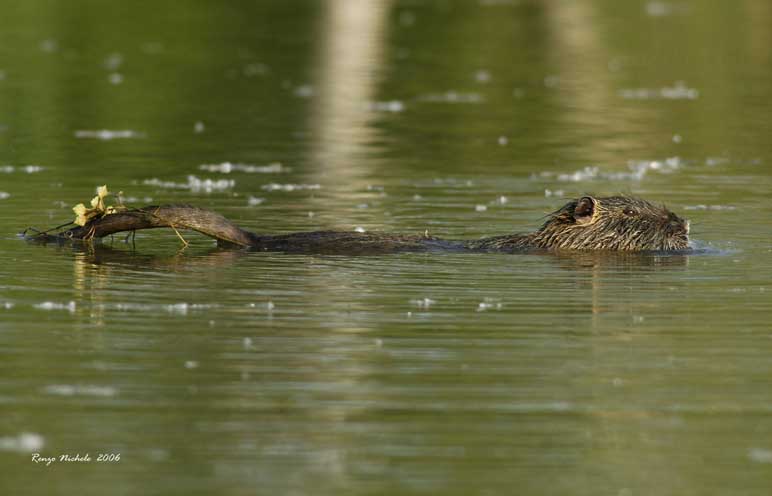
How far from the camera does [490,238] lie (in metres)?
14.5

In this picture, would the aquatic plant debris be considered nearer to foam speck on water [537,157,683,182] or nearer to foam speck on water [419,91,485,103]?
foam speck on water [537,157,683,182]

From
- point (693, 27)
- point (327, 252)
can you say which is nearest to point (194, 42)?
point (693, 27)

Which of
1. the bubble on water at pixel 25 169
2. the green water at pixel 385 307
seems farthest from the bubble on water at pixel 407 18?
the bubble on water at pixel 25 169

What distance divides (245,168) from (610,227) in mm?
6971

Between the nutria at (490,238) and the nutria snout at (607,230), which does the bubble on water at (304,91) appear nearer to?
the nutria at (490,238)

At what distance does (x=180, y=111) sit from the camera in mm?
27219

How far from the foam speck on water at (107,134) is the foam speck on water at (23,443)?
1567 cm

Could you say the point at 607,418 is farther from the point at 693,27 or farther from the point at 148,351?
the point at 693,27

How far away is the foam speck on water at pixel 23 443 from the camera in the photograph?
26.0 feet

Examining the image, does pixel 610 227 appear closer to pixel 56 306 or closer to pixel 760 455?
pixel 56 306

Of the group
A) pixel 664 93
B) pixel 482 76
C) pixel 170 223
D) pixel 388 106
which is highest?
pixel 482 76

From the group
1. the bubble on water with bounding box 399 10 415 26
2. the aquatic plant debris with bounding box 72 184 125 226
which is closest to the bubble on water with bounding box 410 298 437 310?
the aquatic plant debris with bounding box 72 184 125 226

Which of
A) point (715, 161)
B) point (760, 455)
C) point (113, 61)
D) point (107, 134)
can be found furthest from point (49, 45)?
point (760, 455)

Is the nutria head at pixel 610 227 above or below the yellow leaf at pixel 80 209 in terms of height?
below
